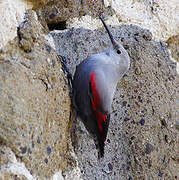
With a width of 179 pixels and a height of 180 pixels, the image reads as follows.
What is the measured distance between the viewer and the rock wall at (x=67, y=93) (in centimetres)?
134

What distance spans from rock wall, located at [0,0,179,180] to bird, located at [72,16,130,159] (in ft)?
0.14

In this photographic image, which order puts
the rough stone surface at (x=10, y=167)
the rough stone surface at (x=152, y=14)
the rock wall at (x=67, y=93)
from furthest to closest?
the rough stone surface at (x=152, y=14) → the rock wall at (x=67, y=93) → the rough stone surface at (x=10, y=167)

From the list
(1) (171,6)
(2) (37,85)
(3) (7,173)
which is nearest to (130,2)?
(1) (171,6)

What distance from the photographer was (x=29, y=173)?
51.9 inches

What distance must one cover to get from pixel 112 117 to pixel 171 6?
0.76 metres

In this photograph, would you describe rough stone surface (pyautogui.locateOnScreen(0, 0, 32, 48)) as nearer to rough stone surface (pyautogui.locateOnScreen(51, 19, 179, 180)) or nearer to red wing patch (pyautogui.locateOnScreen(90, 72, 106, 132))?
rough stone surface (pyautogui.locateOnScreen(51, 19, 179, 180))

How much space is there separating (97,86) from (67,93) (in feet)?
1.07

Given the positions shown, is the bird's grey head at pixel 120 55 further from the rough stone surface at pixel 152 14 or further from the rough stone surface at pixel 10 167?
the rough stone surface at pixel 10 167

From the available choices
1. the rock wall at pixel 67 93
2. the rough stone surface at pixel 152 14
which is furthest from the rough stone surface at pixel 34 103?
the rough stone surface at pixel 152 14

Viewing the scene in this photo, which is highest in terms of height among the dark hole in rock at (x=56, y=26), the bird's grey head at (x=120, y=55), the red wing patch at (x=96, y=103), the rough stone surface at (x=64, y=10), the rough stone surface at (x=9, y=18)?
the rough stone surface at (x=9, y=18)

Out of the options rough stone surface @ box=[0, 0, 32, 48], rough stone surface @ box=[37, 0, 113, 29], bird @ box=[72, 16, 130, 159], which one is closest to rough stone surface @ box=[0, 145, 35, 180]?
rough stone surface @ box=[0, 0, 32, 48]

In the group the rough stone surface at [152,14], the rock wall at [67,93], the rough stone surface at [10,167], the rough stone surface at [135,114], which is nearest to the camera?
the rough stone surface at [10,167]

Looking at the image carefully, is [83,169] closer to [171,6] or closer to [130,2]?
[130,2]

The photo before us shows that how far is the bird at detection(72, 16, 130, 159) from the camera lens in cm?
187
